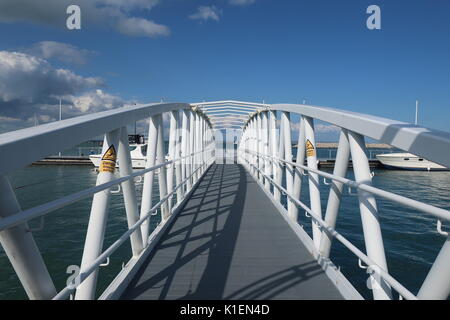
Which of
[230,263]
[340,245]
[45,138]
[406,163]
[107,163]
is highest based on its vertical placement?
[45,138]

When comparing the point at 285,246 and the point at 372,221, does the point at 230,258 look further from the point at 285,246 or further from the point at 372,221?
the point at 372,221

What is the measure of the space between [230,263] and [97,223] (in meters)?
1.50

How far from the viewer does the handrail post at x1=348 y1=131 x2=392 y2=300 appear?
7.32 ft

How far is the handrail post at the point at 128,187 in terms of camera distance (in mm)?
2975

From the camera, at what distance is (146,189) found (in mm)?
4121

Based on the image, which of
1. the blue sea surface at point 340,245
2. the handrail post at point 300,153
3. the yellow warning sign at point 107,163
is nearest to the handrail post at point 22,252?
the yellow warning sign at point 107,163

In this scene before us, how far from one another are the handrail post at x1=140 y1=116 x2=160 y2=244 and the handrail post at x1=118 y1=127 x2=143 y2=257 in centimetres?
20

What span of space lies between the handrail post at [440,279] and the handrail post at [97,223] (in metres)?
2.05

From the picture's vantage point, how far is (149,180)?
4133 millimetres

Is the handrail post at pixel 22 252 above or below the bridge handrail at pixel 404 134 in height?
below

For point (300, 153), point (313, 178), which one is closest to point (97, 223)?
point (313, 178)

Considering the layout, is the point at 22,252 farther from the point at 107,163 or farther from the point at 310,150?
the point at 310,150

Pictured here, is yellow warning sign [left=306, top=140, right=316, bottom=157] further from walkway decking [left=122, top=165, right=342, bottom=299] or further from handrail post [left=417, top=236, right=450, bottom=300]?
handrail post [left=417, top=236, right=450, bottom=300]

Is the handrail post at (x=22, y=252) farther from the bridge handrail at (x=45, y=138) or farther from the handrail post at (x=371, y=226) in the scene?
the handrail post at (x=371, y=226)
